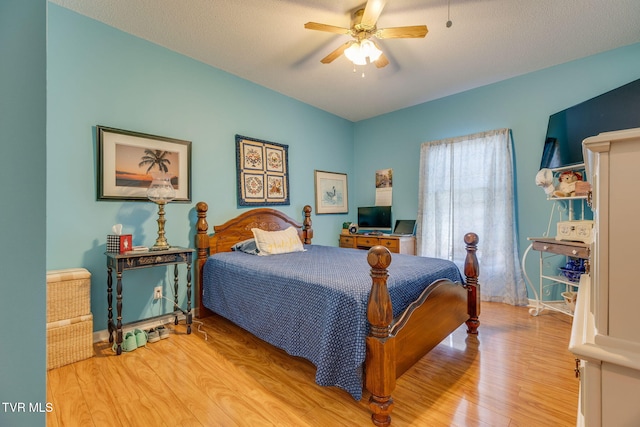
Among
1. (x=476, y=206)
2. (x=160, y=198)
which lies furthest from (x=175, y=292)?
(x=476, y=206)

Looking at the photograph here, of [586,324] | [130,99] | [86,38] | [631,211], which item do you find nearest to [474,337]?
[586,324]

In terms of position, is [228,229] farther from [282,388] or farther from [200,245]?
[282,388]

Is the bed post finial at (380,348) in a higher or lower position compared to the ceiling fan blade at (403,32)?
lower

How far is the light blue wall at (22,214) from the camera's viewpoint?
0.63m

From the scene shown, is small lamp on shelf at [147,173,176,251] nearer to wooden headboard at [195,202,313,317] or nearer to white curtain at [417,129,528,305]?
wooden headboard at [195,202,313,317]

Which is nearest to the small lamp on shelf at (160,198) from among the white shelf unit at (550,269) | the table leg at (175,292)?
the table leg at (175,292)

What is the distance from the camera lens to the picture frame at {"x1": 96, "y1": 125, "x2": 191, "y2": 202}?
2.31 meters

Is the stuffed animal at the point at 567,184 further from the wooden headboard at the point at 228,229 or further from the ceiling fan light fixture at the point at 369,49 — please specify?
the wooden headboard at the point at 228,229

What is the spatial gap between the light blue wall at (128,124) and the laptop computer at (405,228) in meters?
2.41

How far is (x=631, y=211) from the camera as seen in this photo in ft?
1.86

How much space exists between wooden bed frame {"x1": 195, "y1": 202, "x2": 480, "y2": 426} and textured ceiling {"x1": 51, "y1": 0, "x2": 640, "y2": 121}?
166 centimetres

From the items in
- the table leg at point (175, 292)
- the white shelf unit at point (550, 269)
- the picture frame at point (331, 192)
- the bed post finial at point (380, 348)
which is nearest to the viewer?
the bed post finial at point (380, 348)

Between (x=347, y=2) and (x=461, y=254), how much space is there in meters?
3.26

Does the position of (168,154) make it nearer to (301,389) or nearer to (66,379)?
(66,379)
